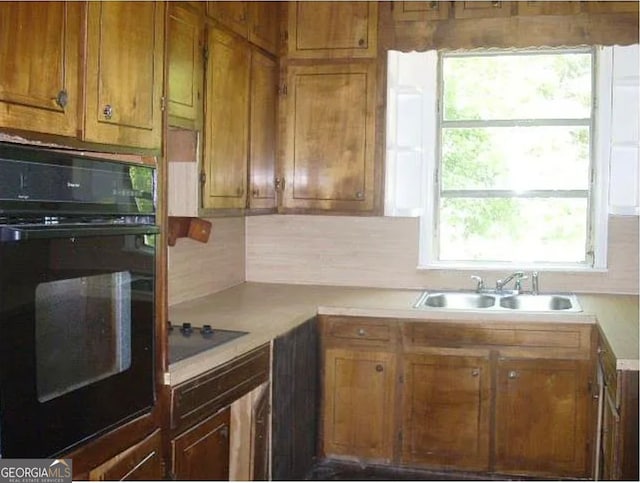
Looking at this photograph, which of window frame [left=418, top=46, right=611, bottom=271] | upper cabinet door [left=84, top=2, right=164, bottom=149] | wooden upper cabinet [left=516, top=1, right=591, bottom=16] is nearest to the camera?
upper cabinet door [left=84, top=2, right=164, bottom=149]

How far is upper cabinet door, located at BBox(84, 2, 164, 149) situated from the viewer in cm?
172

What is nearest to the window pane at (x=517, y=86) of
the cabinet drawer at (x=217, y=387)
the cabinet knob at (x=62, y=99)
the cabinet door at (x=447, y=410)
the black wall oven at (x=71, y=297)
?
the cabinet door at (x=447, y=410)

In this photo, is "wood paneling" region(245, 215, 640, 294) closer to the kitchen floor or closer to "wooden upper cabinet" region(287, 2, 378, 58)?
"wooden upper cabinet" region(287, 2, 378, 58)

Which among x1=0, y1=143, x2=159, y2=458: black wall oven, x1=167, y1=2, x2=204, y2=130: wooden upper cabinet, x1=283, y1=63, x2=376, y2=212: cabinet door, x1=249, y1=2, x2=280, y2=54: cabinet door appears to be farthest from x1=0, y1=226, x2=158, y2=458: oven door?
x1=283, y1=63, x2=376, y2=212: cabinet door

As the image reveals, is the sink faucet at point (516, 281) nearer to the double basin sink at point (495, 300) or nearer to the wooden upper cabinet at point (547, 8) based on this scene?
the double basin sink at point (495, 300)

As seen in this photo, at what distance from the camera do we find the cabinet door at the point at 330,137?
3.72 meters

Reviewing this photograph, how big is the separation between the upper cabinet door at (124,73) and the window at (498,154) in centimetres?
198

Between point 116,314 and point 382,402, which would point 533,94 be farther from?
point 116,314

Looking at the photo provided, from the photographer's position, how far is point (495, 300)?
12.3 ft

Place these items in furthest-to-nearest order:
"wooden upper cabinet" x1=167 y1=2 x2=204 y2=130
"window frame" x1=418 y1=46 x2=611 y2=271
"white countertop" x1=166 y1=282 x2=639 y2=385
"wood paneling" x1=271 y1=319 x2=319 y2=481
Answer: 1. "window frame" x1=418 y1=46 x2=611 y2=271
2. "wood paneling" x1=271 y1=319 x2=319 y2=481
3. "wooden upper cabinet" x1=167 y1=2 x2=204 y2=130
4. "white countertop" x1=166 y1=282 x2=639 y2=385

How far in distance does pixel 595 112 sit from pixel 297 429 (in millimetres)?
2189

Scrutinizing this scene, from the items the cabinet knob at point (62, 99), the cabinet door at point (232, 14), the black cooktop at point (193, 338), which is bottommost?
the black cooktop at point (193, 338)

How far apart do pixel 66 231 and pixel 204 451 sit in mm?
1015

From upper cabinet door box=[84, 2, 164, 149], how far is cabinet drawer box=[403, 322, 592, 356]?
1.78 meters
